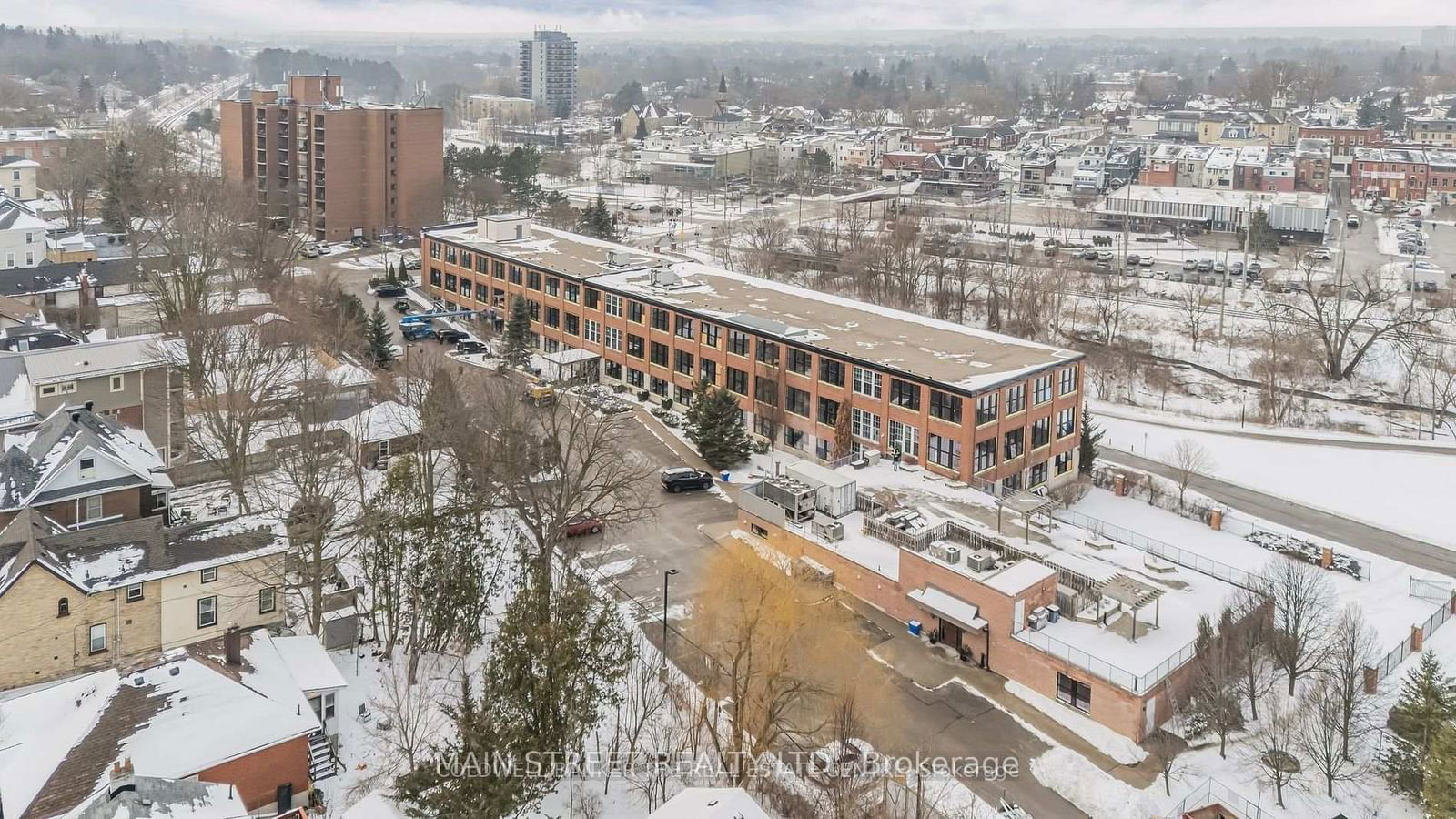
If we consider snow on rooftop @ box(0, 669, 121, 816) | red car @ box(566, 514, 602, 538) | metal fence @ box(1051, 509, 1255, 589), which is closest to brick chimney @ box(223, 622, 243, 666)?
snow on rooftop @ box(0, 669, 121, 816)

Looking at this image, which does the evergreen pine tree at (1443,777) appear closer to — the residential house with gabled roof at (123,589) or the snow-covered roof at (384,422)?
the residential house with gabled roof at (123,589)

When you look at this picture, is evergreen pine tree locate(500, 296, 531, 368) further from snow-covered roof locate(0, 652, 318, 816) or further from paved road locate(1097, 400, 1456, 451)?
snow-covered roof locate(0, 652, 318, 816)

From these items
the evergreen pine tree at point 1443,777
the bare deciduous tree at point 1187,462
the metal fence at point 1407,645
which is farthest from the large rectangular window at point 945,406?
the evergreen pine tree at point 1443,777

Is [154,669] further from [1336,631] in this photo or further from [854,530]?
[1336,631]

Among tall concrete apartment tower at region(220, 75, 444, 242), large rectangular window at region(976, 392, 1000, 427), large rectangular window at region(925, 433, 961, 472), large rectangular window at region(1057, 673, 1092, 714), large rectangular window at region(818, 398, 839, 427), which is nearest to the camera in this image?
large rectangular window at region(1057, 673, 1092, 714)

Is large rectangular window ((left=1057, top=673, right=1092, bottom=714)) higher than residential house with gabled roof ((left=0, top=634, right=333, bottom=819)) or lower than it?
lower

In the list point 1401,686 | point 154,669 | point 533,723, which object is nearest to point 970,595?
point 1401,686

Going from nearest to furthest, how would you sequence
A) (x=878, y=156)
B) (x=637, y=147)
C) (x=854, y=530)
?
(x=854, y=530), (x=878, y=156), (x=637, y=147)
